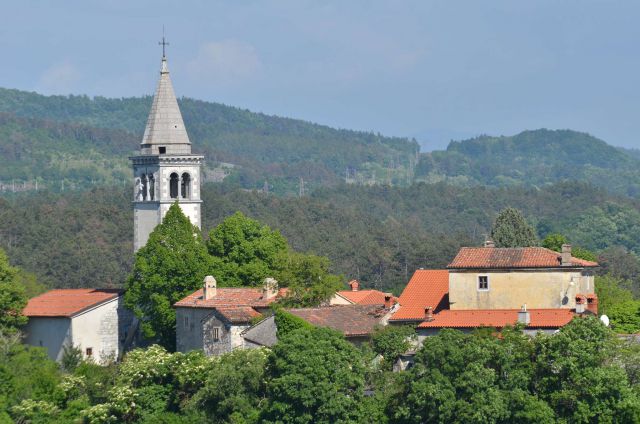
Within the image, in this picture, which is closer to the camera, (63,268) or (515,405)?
(515,405)

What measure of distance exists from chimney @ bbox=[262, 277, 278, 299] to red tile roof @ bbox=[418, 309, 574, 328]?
748 cm

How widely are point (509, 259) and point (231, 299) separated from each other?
10931 mm

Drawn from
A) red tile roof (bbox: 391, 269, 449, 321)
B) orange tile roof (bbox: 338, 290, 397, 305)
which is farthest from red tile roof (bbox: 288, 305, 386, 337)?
orange tile roof (bbox: 338, 290, 397, 305)

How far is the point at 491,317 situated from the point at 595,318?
554cm

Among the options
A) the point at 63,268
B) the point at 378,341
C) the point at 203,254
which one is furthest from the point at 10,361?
the point at 63,268

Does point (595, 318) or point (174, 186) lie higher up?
point (174, 186)

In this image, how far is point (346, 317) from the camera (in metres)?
66.8

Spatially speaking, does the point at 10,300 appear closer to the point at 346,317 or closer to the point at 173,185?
the point at 173,185

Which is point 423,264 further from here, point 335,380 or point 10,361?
point 335,380

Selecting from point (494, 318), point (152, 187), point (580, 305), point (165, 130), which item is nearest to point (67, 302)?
point (152, 187)

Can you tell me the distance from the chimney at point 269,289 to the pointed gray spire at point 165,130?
12.1 m

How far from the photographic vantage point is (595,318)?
58812 millimetres

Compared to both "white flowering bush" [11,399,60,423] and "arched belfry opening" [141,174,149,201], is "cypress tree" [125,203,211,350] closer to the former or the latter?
"arched belfry opening" [141,174,149,201]

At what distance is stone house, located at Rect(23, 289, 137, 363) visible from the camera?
75.3 metres
